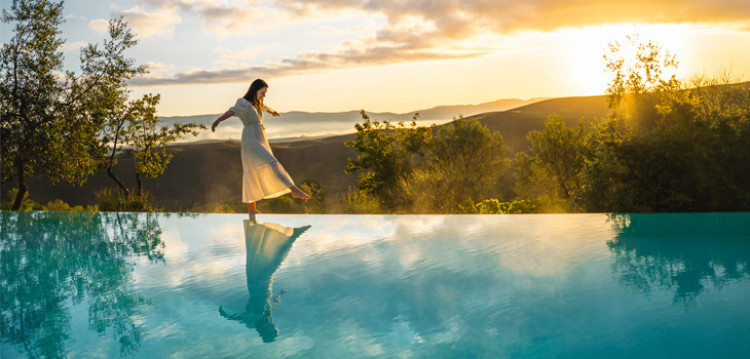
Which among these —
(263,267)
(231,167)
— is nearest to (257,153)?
→ (263,267)

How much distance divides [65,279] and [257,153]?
363 centimetres

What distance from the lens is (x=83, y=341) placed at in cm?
296

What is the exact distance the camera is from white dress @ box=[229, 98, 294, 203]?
26.1ft

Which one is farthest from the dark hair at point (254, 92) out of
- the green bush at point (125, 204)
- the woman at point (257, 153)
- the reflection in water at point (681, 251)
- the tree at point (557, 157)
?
the tree at point (557, 157)

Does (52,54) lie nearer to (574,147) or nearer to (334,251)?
(334,251)

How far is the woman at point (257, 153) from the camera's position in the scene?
7938 mm

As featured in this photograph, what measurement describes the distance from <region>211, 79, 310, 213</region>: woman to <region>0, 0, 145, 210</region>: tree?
6992 millimetres

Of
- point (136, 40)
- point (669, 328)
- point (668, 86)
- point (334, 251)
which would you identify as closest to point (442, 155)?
point (668, 86)

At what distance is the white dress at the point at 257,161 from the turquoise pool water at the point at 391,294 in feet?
3.73

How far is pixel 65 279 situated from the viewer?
4699mm

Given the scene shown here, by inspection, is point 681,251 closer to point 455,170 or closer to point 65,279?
point 65,279

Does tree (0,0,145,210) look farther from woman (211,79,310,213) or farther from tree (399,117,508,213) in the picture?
tree (399,117,508,213)

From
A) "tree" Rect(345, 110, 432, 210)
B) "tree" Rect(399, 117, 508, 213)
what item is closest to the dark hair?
"tree" Rect(399, 117, 508, 213)

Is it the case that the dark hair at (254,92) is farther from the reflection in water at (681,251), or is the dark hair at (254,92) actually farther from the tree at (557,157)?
the tree at (557,157)
